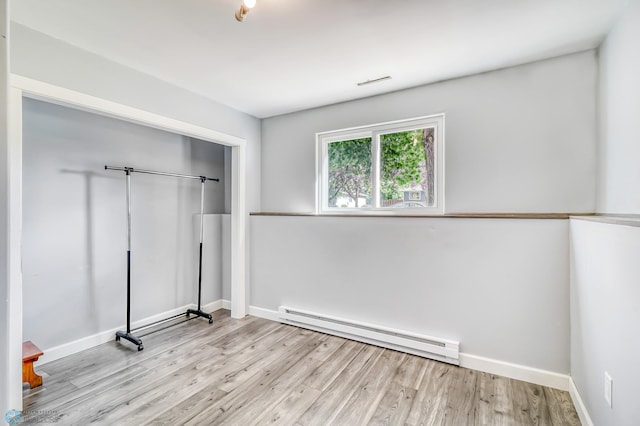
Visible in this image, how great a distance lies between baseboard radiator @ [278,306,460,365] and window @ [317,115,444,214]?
110cm

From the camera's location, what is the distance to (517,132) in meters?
2.29

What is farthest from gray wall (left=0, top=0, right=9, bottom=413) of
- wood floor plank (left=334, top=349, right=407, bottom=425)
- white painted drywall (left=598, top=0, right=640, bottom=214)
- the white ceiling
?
white painted drywall (left=598, top=0, right=640, bottom=214)

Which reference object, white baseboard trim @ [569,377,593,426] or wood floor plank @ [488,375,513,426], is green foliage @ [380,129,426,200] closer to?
wood floor plank @ [488,375,513,426]

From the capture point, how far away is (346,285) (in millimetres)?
2982

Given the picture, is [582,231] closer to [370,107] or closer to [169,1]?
[370,107]

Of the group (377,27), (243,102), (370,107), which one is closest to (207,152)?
(243,102)

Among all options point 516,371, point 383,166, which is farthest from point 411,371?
point 383,166

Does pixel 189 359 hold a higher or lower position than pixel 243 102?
lower

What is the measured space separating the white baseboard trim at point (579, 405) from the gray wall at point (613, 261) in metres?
0.04

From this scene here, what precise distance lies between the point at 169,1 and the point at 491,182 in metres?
2.49

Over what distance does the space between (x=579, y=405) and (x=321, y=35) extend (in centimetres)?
279

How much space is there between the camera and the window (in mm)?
2727

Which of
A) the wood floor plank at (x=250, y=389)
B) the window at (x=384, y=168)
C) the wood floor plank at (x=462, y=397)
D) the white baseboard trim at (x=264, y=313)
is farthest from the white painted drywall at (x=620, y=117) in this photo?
the white baseboard trim at (x=264, y=313)

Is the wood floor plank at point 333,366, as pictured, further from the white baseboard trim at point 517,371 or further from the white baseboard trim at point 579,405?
the white baseboard trim at point 579,405
